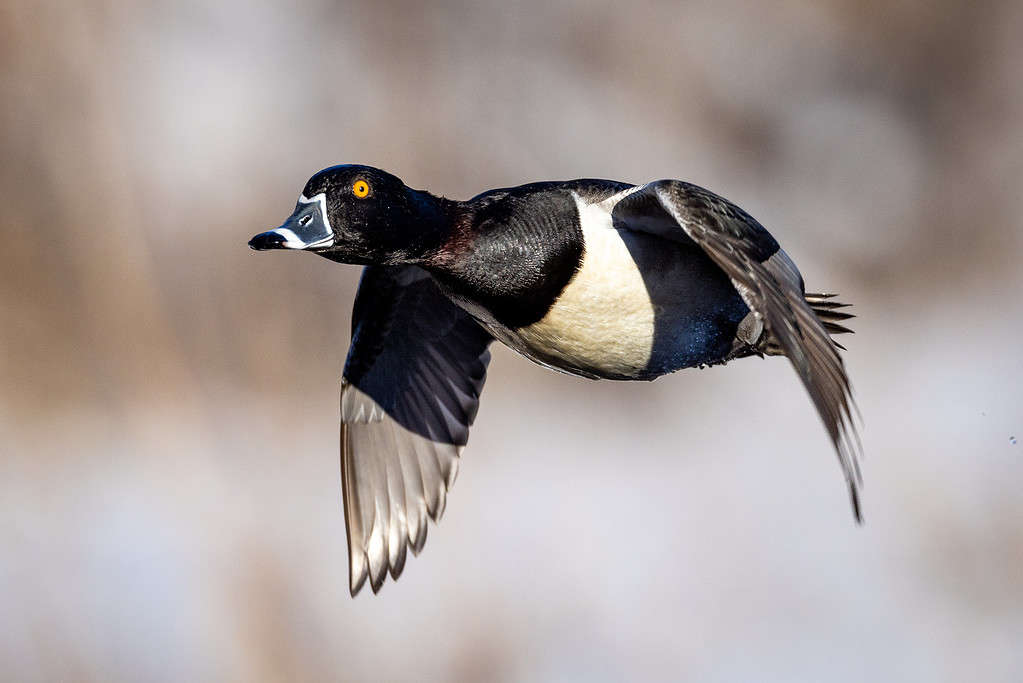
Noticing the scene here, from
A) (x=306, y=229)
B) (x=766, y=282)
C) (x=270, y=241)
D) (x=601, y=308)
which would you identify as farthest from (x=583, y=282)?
(x=270, y=241)

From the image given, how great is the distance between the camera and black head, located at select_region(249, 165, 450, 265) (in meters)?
3.20

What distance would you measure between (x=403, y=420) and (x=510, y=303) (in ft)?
3.35

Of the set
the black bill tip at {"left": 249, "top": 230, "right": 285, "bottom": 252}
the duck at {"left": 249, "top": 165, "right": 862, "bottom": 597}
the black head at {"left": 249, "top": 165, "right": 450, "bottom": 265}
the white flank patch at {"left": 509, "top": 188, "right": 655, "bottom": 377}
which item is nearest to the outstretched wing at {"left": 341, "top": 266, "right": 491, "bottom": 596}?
the duck at {"left": 249, "top": 165, "right": 862, "bottom": 597}

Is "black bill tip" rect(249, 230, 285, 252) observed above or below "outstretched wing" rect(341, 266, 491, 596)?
above

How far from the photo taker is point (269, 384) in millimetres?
9203

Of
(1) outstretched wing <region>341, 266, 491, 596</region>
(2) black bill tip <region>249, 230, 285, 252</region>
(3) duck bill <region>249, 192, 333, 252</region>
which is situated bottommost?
(1) outstretched wing <region>341, 266, 491, 596</region>

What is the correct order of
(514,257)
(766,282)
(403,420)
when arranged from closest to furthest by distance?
(766,282) → (514,257) → (403,420)

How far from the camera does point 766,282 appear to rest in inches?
120

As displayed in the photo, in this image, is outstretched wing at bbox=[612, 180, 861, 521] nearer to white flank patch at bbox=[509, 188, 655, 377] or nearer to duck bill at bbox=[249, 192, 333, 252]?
white flank patch at bbox=[509, 188, 655, 377]

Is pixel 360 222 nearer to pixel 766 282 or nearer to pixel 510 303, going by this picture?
pixel 510 303

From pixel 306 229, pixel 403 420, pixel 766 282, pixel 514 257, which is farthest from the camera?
pixel 403 420

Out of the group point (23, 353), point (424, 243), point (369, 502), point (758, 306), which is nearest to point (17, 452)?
point (23, 353)

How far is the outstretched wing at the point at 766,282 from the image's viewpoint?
2.86 metres

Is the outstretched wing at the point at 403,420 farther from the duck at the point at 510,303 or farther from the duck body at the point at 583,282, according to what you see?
the duck body at the point at 583,282
